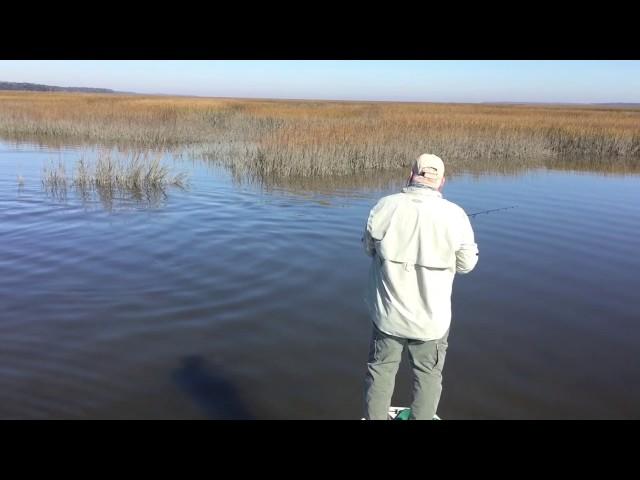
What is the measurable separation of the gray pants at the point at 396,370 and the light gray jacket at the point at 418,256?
0.34 ft

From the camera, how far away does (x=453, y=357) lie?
15.4 feet

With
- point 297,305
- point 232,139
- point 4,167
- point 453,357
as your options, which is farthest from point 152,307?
point 232,139

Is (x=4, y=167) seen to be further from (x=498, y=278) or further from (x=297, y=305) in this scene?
(x=498, y=278)

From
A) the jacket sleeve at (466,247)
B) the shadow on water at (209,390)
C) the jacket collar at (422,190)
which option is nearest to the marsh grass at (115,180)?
the shadow on water at (209,390)

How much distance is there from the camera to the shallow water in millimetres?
3994

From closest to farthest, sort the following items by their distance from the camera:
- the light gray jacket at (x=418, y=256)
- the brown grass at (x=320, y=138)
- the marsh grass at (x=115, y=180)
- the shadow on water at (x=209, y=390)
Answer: the light gray jacket at (x=418, y=256)
the shadow on water at (x=209, y=390)
the marsh grass at (x=115, y=180)
the brown grass at (x=320, y=138)

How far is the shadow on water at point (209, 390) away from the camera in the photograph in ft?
12.5

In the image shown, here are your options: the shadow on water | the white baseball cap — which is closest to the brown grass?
the shadow on water

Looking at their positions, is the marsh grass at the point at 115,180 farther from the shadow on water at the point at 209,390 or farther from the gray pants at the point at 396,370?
the gray pants at the point at 396,370

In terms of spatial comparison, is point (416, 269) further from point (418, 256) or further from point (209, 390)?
point (209, 390)

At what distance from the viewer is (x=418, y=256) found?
2.82 m

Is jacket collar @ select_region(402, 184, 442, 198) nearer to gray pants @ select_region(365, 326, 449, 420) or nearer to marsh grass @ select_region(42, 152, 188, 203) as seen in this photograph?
gray pants @ select_region(365, 326, 449, 420)

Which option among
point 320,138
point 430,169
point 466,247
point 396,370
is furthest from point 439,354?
point 320,138
